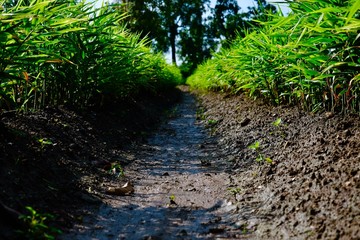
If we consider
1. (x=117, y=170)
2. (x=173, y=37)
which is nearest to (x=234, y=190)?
(x=117, y=170)

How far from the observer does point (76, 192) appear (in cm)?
188

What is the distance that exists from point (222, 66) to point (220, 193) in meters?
3.69

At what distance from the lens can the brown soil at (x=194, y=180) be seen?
4.93ft

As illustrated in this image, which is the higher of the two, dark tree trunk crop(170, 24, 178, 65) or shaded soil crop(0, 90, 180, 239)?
dark tree trunk crop(170, 24, 178, 65)

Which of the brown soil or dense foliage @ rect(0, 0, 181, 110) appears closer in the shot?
the brown soil

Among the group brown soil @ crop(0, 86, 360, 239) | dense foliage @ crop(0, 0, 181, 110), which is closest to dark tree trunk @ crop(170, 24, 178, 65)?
dense foliage @ crop(0, 0, 181, 110)

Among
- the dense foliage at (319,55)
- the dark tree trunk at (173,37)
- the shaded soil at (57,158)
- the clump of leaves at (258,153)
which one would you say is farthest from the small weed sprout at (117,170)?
the dark tree trunk at (173,37)

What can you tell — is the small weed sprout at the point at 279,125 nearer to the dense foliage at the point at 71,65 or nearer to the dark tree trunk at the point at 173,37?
the dense foliage at the point at 71,65

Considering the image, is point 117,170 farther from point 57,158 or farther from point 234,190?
point 234,190

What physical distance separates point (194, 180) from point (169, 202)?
1.34ft

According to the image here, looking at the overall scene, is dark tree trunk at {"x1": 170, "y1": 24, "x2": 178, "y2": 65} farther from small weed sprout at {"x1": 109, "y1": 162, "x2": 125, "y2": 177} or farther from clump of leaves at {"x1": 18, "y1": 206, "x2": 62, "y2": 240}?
clump of leaves at {"x1": 18, "y1": 206, "x2": 62, "y2": 240}

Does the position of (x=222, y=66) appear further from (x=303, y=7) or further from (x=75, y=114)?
(x=303, y=7)

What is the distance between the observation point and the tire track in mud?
5.10 feet

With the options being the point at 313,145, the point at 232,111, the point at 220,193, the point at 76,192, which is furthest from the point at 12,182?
the point at 232,111
